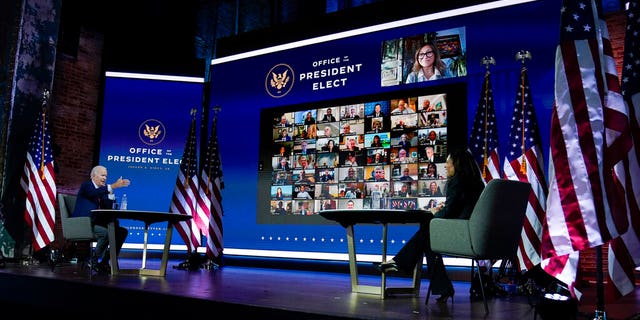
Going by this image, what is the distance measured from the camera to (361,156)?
7.93m

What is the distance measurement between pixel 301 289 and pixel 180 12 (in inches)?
284

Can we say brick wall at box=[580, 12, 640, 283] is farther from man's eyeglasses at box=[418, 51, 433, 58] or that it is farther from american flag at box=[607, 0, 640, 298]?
american flag at box=[607, 0, 640, 298]

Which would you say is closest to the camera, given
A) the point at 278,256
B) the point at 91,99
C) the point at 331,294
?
the point at 331,294

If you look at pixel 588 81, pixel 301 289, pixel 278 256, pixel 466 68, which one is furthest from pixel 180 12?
pixel 588 81

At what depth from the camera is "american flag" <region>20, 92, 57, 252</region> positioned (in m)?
7.53

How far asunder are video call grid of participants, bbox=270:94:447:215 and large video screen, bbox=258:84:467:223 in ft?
0.04

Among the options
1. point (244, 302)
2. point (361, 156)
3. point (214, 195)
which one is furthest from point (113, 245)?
point (361, 156)

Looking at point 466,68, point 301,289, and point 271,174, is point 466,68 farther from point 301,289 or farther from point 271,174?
point 301,289

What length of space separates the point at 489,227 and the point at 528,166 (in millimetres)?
2305

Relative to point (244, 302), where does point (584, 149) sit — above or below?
above

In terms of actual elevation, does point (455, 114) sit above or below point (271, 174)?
above

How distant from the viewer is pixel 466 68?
7293 millimetres

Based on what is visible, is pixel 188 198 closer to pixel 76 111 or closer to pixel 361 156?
pixel 361 156

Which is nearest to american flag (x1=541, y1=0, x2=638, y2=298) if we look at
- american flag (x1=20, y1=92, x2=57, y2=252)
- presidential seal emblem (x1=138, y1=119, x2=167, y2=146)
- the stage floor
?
the stage floor
